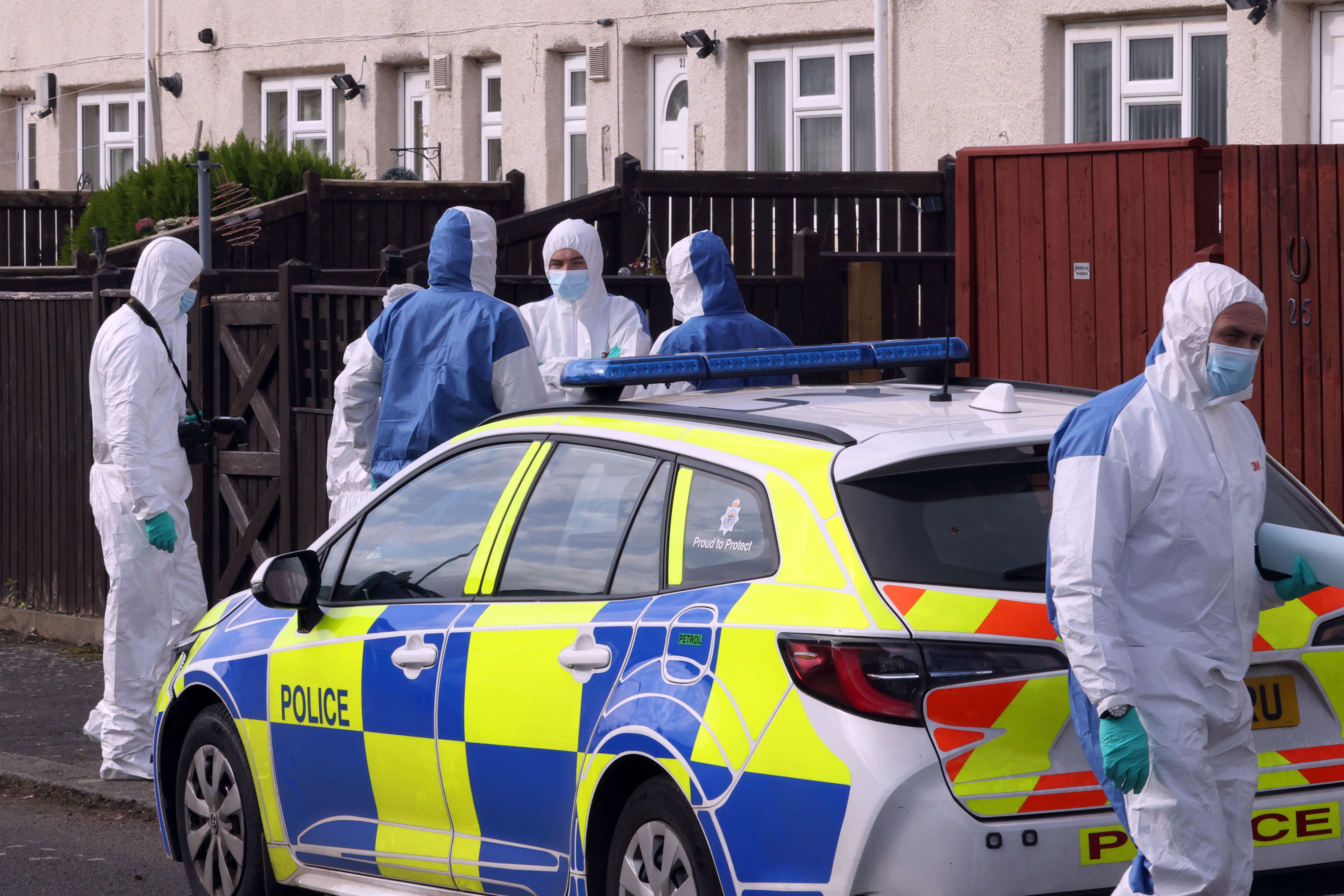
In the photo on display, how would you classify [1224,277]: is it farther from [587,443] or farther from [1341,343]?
[1341,343]

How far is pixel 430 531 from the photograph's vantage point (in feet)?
17.5

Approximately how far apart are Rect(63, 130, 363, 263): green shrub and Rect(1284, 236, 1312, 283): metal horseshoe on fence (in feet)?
31.7

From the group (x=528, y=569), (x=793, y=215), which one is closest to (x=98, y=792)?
(x=528, y=569)

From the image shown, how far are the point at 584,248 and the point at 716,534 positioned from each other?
424 cm

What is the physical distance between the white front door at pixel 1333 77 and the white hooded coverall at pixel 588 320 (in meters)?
7.38

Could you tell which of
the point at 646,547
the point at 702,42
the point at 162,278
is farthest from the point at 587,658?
the point at 702,42

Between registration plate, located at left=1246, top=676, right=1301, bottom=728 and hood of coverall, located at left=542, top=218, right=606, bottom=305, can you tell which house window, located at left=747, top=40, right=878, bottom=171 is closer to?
hood of coverall, located at left=542, top=218, right=606, bottom=305

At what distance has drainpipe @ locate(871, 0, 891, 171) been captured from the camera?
53.9 feet

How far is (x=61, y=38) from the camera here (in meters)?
24.9

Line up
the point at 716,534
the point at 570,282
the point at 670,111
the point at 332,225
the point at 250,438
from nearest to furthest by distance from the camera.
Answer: the point at 716,534
the point at 570,282
the point at 250,438
the point at 332,225
the point at 670,111

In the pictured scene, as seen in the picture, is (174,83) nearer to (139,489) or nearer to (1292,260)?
(139,489)

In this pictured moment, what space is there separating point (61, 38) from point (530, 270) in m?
15.3

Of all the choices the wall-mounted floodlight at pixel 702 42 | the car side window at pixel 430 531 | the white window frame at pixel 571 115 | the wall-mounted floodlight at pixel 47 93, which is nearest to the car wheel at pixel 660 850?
the car side window at pixel 430 531

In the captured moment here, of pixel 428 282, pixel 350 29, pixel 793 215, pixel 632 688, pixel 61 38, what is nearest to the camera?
pixel 632 688
